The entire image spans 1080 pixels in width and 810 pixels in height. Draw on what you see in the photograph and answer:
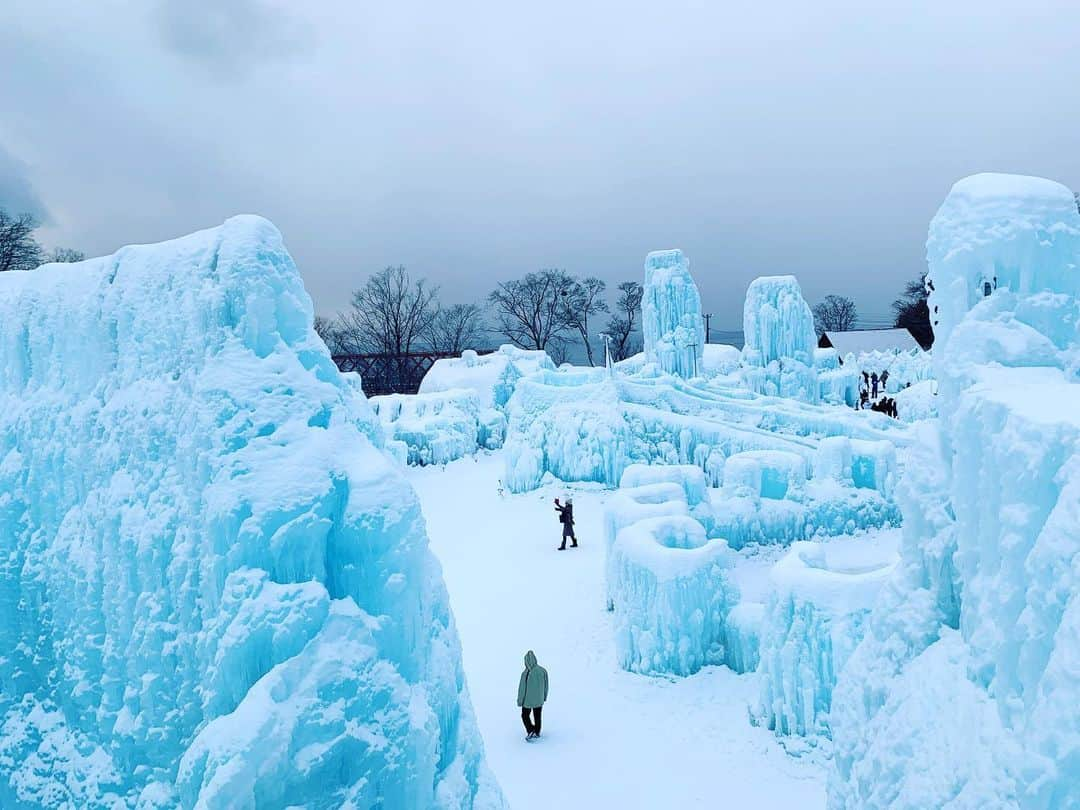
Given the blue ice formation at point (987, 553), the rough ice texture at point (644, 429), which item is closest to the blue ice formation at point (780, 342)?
the rough ice texture at point (644, 429)

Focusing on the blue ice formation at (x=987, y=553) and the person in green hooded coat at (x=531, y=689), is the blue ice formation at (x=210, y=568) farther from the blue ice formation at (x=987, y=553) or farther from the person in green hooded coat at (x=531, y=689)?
the blue ice formation at (x=987, y=553)

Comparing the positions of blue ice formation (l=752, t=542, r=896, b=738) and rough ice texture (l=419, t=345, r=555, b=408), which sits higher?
rough ice texture (l=419, t=345, r=555, b=408)

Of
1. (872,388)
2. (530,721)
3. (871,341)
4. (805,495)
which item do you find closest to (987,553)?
(530,721)

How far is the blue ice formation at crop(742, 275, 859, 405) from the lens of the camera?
2839cm

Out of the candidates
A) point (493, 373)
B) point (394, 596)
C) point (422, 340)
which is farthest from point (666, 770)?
point (422, 340)

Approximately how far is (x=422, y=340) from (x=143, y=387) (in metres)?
51.2

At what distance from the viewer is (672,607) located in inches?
350

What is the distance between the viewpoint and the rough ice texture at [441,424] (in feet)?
83.2

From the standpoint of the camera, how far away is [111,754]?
424 cm

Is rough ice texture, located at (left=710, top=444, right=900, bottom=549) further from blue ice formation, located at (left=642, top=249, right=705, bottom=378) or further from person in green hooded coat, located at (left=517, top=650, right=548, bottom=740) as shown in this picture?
blue ice formation, located at (left=642, top=249, right=705, bottom=378)

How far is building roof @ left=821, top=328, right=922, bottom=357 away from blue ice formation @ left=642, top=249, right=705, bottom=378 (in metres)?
22.8

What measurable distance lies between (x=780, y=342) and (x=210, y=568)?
27.9 meters

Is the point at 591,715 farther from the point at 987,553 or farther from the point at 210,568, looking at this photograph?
the point at 987,553

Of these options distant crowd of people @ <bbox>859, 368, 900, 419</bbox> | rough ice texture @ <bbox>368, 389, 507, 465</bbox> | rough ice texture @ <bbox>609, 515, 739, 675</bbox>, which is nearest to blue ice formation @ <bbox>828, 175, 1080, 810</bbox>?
rough ice texture @ <bbox>609, 515, 739, 675</bbox>
